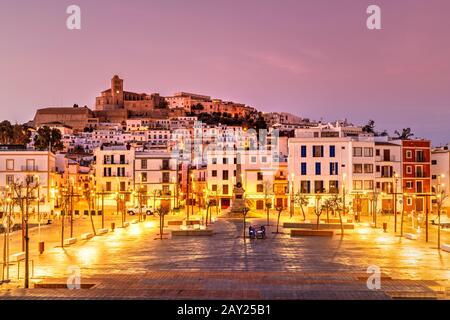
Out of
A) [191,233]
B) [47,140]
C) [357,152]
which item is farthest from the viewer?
[47,140]

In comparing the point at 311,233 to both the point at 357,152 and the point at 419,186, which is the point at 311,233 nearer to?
the point at 357,152

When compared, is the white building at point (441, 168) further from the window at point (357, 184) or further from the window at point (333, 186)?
Answer: the window at point (333, 186)

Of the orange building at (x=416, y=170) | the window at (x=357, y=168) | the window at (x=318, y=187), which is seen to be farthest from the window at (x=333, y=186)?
the orange building at (x=416, y=170)

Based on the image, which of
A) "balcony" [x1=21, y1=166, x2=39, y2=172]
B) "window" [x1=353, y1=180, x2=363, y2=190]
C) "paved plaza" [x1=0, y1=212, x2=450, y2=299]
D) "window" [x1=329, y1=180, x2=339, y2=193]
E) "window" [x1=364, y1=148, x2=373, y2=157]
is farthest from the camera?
"balcony" [x1=21, y1=166, x2=39, y2=172]

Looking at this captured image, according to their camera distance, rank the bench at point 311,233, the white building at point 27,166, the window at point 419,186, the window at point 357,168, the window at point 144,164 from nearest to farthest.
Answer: the bench at point 311,233, the window at point 357,168, the white building at point 27,166, the window at point 419,186, the window at point 144,164

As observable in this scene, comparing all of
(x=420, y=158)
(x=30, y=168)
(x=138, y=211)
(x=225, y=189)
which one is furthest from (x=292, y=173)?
(x=30, y=168)

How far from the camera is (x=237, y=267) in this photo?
28641 mm

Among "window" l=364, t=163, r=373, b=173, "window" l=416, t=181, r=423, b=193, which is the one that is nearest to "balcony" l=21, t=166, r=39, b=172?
"window" l=364, t=163, r=373, b=173

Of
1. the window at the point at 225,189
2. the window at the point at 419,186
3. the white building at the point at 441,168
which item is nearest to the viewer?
the window at the point at 419,186

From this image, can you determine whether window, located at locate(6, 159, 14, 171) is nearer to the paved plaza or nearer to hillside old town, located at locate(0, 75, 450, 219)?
hillside old town, located at locate(0, 75, 450, 219)

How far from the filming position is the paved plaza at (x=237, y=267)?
21047 millimetres

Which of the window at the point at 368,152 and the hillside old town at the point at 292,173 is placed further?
the window at the point at 368,152

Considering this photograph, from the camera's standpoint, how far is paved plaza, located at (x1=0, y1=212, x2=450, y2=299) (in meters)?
21.0
